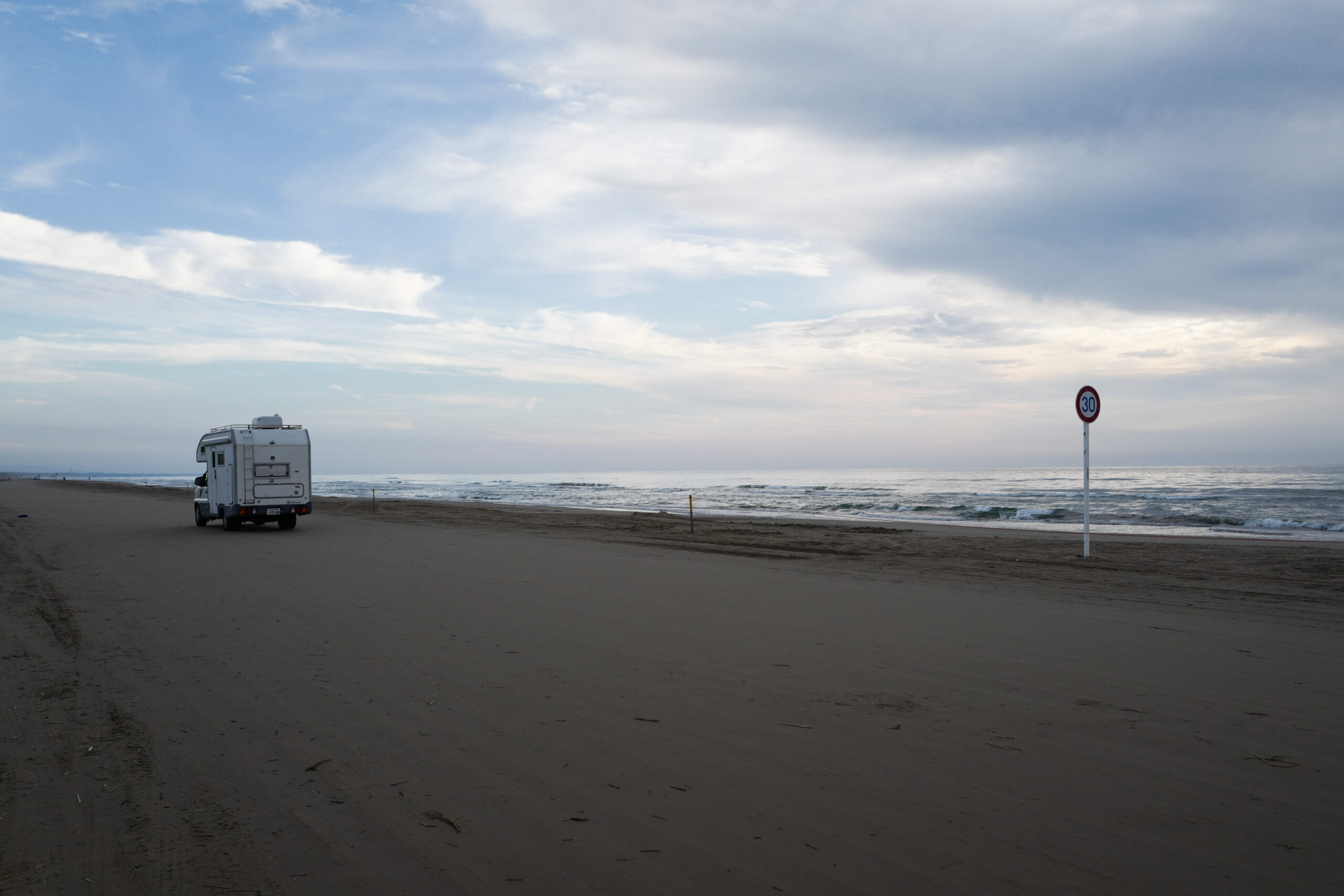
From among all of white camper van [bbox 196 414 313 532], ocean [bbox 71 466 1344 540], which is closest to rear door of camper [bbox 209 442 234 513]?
white camper van [bbox 196 414 313 532]

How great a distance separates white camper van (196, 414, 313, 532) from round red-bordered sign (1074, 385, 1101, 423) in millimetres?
19500

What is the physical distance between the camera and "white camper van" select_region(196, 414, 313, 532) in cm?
2169

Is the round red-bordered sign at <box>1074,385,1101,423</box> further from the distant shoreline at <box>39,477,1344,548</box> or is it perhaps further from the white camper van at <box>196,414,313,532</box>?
the white camper van at <box>196,414,313,532</box>

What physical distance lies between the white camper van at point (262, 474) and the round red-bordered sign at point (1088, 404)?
64.0 feet

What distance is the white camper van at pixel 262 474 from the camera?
21.7m

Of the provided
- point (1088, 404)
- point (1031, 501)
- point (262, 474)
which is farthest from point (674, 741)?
point (1031, 501)

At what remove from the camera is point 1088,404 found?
13.7 meters

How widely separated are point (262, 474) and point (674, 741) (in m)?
21.0

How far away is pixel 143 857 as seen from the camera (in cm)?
319

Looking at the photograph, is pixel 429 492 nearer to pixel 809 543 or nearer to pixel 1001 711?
pixel 809 543

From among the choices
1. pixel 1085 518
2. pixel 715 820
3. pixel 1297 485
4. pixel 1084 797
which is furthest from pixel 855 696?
pixel 1297 485

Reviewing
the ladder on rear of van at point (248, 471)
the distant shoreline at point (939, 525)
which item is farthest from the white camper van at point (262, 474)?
the distant shoreline at point (939, 525)

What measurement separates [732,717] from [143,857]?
122 inches

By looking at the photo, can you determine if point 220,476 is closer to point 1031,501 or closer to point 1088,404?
point 1088,404
